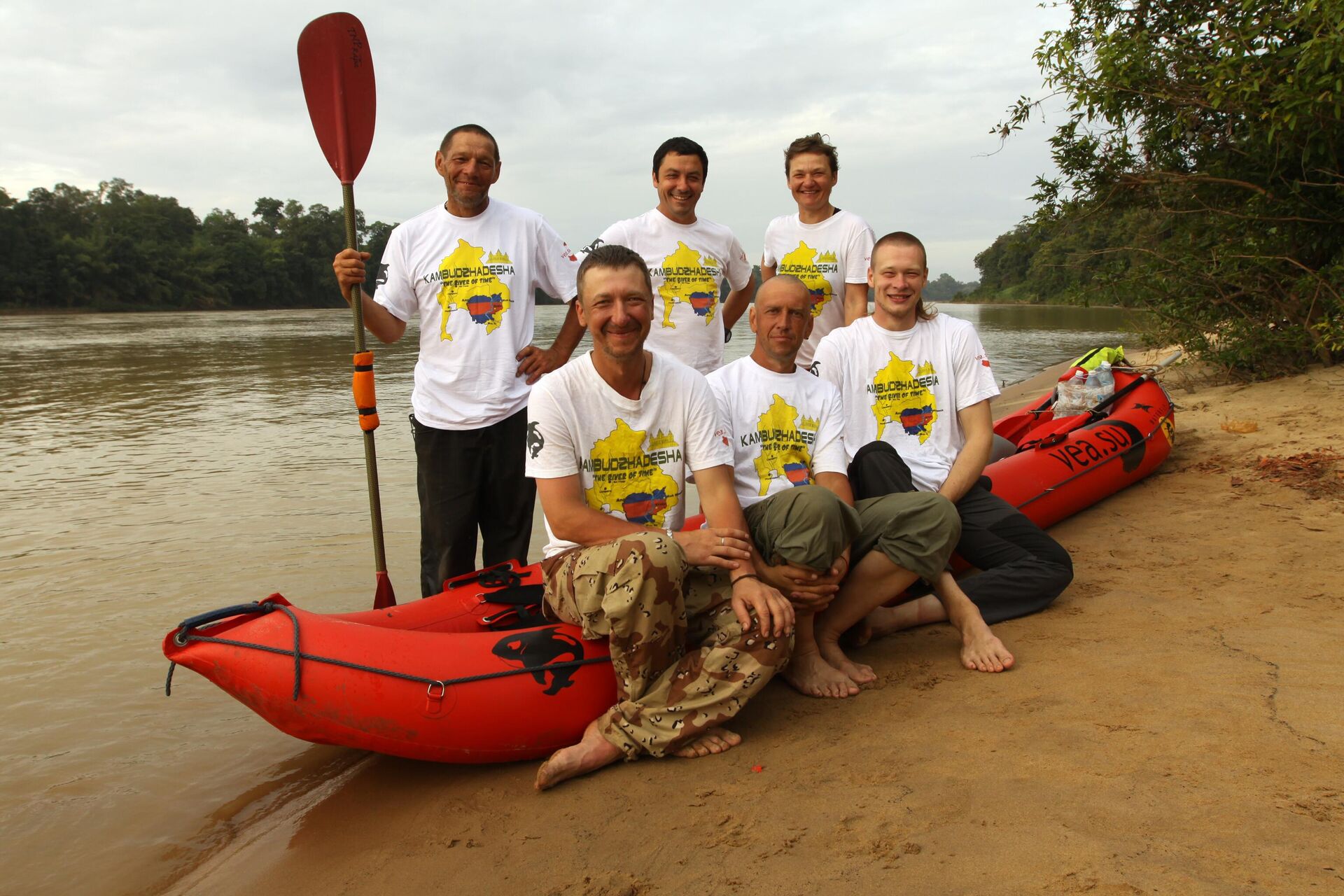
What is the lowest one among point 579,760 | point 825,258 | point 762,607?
point 579,760

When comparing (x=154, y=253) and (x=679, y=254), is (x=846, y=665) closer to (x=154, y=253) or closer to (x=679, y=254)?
(x=679, y=254)

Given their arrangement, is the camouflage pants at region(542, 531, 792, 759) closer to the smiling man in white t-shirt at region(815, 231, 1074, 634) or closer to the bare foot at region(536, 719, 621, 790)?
the bare foot at region(536, 719, 621, 790)

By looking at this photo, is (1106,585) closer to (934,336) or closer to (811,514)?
(934,336)

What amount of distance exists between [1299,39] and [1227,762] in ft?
15.8

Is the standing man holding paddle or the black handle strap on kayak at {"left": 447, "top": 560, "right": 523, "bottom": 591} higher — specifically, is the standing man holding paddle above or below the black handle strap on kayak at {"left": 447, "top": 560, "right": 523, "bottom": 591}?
above

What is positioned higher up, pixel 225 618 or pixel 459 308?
pixel 459 308

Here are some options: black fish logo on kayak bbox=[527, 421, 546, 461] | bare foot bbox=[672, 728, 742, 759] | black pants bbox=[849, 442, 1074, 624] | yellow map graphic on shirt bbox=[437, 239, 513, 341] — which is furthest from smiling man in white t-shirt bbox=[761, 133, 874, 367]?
bare foot bbox=[672, 728, 742, 759]

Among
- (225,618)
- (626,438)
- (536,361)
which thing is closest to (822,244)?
(536,361)

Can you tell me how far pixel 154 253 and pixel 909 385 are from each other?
61581 millimetres

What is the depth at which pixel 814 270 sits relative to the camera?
14.1ft

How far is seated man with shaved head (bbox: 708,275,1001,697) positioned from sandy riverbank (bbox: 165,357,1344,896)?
0.53 feet

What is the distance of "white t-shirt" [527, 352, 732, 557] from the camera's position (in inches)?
→ 105

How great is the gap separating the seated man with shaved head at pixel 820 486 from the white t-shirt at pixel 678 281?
2.62 feet

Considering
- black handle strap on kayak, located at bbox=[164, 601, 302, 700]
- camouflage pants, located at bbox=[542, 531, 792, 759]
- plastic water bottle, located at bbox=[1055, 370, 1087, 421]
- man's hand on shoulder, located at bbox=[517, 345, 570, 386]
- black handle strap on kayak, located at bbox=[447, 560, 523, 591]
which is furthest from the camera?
plastic water bottle, located at bbox=[1055, 370, 1087, 421]
